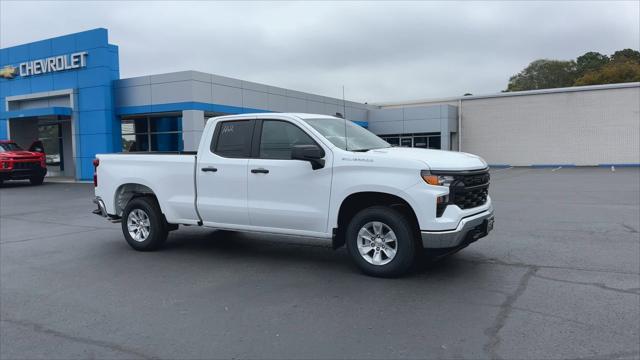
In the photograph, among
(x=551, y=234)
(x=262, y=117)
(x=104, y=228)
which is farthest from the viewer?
(x=104, y=228)

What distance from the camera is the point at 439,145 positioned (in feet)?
124

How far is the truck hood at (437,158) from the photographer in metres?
5.71

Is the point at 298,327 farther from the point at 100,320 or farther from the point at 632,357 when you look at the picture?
the point at 632,357

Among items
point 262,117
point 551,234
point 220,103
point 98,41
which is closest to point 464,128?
point 220,103

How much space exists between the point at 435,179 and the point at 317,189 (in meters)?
1.48

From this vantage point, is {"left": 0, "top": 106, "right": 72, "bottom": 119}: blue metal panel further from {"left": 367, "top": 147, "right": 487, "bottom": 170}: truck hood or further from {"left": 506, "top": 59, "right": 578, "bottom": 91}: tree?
{"left": 506, "top": 59, "right": 578, "bottom": 91}: tree

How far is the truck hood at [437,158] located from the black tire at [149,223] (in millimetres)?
3583

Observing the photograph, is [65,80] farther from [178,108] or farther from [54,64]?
[178,108]

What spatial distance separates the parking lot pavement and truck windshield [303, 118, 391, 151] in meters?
1.60

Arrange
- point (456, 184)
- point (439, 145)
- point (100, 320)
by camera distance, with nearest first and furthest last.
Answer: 1. point (100, 320)
2. point (456, 184)
3. point (439, 145)

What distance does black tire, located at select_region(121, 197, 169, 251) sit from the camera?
306 inches

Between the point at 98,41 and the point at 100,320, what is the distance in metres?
23.8

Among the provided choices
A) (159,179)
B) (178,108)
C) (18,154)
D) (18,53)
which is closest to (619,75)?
(178,108)

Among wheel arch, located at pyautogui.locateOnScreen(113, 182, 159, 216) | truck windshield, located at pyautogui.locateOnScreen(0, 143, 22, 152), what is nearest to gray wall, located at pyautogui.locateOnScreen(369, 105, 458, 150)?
truck windshield, located at pyautogui.locateOnScreen(0, 143, 22, 152)
